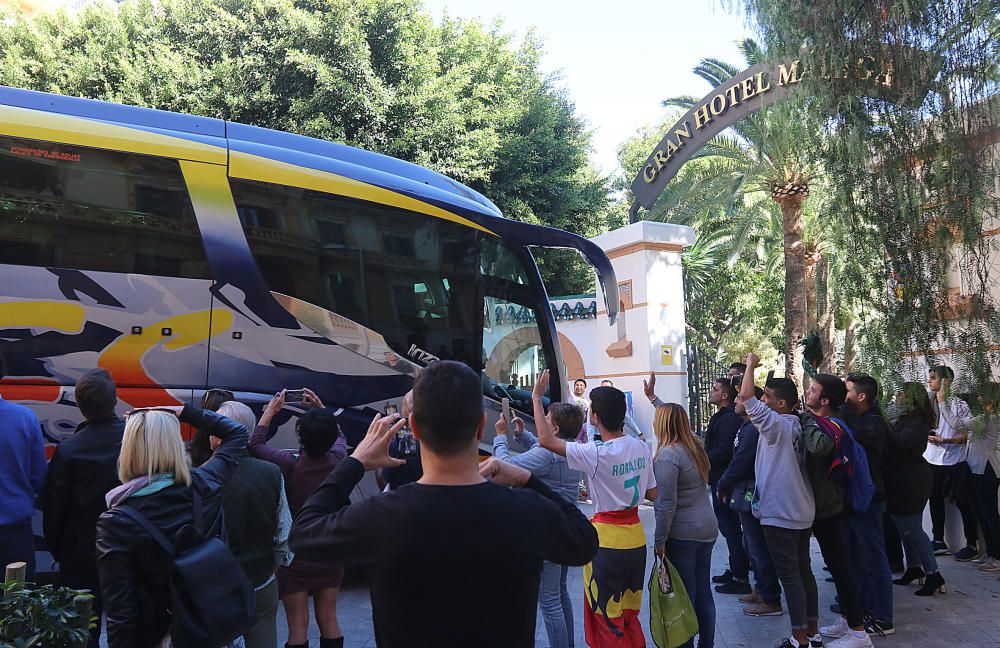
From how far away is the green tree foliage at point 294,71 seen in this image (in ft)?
63.8

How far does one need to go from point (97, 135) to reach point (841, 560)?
6.63 m

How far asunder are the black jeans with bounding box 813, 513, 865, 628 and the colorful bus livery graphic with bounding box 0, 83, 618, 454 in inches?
122

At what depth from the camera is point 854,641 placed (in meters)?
5.26

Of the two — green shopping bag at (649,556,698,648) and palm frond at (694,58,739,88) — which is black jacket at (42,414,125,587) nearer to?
green shopping bag at (649,556,698,648)

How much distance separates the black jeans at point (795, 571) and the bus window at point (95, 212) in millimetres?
4932

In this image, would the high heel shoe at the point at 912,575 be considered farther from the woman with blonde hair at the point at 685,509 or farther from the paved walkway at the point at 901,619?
the woman with blonde hair at the point at 685,509

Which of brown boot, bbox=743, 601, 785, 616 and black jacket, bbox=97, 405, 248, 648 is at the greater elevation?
black jacket, bbox=97, 405, 248, 648

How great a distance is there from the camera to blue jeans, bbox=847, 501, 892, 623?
227 inches

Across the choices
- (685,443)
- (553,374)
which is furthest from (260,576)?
(553,374)

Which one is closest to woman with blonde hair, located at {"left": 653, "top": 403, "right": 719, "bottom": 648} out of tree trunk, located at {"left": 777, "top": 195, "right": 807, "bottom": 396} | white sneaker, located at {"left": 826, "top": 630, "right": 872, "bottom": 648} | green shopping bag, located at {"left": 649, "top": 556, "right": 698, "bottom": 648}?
green shopping bag, located at {"left": 649, "top": 556, "right": 698, "bottom": 648}

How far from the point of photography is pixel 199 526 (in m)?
3.13

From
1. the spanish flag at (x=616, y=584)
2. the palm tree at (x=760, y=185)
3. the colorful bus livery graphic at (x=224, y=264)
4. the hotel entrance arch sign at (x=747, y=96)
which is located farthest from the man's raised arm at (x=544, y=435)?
the palm tree at (x=760, y=185)

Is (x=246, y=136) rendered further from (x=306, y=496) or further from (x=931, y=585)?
(x=931, y=585)

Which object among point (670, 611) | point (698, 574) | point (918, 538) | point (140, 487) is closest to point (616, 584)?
point (670, 611)
